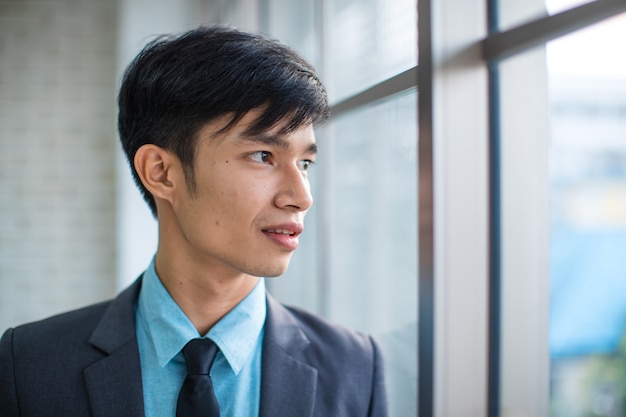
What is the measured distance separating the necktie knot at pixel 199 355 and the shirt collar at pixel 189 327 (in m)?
0.01

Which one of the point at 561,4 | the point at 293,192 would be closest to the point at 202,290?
the point at 293,192

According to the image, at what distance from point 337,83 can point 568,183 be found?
41.6 inches

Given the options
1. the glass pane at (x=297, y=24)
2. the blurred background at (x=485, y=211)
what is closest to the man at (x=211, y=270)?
the blurred background at (x=485, y=211)

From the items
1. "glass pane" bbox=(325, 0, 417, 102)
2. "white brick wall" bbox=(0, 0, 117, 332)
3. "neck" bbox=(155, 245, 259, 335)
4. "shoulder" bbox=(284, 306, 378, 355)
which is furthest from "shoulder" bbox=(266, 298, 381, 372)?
"white brick wall" bbox=(0, 0, 117, 332)

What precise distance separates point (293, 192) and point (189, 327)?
340 millimetres

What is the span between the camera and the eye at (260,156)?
108 centimetres

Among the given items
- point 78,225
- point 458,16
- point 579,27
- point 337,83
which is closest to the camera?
point 579,27

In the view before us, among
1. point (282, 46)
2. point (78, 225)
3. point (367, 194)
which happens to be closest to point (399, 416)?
point (367, 194)

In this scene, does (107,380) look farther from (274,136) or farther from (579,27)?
(579,27)

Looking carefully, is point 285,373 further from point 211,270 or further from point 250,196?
point 250,196

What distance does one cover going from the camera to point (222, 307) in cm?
119

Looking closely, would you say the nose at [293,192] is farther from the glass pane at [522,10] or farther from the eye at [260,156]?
the glass pane at [522,10]

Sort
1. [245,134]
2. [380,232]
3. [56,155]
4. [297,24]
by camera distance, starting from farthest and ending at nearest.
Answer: [56,155] → [297,24] → [380,232] → [245,134]

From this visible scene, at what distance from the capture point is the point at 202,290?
117 centimetres
